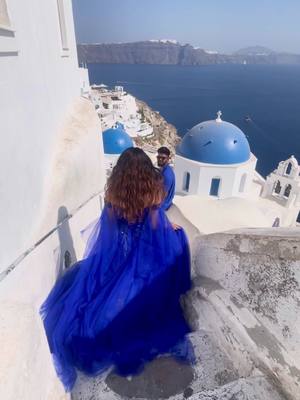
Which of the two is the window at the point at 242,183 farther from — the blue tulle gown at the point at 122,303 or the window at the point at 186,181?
the blue tulle gown at the point at 122,303

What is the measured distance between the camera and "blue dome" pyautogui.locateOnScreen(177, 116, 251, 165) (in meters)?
10.8

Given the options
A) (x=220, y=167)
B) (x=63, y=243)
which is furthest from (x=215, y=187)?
Answer: (x=63, y=243)

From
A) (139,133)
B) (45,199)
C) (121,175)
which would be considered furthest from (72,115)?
(139,133)

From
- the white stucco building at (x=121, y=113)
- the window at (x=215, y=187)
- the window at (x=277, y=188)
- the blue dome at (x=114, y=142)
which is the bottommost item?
the white stucco building at (x=121, y=113)

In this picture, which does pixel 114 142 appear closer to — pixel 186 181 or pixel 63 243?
pixel 186 181

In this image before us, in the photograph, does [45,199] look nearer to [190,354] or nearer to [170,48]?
[190,354]

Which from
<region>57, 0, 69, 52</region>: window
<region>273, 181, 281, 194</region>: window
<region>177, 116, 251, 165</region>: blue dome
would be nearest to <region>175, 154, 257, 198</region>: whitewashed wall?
<region>177, 116, 251, 165</region>: blue dome

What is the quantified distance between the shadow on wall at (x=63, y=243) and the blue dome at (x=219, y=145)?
333 inches

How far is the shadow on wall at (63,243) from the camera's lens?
296 cm

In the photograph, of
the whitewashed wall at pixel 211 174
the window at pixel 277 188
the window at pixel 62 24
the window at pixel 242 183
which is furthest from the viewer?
the window at pixel 277 188

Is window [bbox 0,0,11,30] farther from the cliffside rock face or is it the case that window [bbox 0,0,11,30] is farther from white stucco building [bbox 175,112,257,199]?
the cliffside rock face

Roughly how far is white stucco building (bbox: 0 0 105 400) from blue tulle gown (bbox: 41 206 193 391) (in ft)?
0.78

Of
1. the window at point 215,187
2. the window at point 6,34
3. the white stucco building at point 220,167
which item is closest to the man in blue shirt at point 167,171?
the window at point 6,34

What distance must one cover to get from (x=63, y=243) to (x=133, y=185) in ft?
4.54
